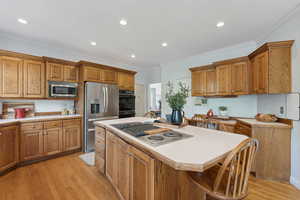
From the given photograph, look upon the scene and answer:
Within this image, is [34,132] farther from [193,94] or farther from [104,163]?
[193,94]

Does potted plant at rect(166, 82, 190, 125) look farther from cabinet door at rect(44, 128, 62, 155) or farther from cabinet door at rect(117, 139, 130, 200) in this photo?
cabinet door at rect(44, 128, 62, 155)

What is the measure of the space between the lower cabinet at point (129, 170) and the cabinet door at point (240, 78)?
3.06 m

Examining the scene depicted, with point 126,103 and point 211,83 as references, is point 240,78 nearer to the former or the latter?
point 211,83

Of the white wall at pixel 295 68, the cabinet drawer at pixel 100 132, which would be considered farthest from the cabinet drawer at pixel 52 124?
the white wall at pixel 295 68

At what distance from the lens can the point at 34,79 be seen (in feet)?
9.86

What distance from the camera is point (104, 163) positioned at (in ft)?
6.96

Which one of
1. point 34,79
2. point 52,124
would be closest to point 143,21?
point 34,79

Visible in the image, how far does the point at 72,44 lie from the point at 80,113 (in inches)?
73.5

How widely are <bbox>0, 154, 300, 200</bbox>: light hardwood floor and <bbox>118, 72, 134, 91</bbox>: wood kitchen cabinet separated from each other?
2529mm

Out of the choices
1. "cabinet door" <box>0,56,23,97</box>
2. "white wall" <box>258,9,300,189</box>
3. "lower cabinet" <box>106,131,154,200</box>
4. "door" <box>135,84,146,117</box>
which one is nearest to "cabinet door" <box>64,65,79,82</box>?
"cabinet door" <box>0,56,23,97</box>

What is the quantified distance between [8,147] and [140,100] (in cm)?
428

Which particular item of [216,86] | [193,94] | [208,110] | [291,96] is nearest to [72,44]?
[193,94]

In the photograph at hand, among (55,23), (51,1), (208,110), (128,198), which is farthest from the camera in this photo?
(208,110)

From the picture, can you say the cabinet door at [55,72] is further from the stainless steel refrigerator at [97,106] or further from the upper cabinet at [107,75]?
the stainless steel refrigerator at [97,106]
